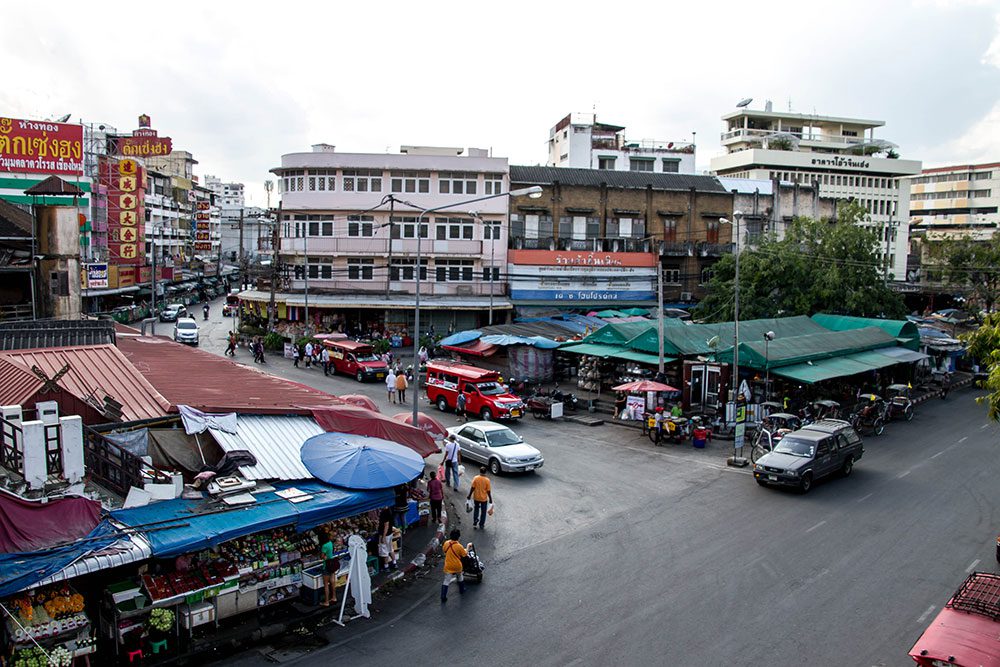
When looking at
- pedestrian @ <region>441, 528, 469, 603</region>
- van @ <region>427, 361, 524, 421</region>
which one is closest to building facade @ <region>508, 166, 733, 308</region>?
van @ <region>427, 361, 524, 421</region>

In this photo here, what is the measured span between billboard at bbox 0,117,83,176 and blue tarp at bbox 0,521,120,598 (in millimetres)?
40401

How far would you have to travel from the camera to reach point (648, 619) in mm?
12898

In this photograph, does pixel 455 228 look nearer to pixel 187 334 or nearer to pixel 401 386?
pixel 187 334

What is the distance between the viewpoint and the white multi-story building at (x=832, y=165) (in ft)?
257

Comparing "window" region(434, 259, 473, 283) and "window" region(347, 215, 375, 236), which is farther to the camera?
"window" region(434, 259, 473, 283)

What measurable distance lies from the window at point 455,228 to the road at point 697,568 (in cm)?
2935

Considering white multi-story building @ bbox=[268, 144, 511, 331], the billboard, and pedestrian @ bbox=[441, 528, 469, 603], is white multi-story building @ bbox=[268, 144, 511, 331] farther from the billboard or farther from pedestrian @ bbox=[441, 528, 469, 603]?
pedestrian @ bbox=[441, 528, 469, 603]

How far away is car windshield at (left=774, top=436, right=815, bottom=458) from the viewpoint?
68.9 ft

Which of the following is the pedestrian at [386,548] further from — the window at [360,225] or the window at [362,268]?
the window at [360,225]

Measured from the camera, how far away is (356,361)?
38.0 m

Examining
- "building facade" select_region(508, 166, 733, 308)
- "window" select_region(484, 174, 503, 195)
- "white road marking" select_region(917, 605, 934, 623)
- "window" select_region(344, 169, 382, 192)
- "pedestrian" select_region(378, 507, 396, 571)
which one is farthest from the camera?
"building facade" select_region(508, 166, 733, 308)

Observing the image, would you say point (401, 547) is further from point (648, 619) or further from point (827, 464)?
point (827, 464)

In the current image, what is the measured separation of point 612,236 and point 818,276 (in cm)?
1661

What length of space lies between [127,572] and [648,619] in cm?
834
